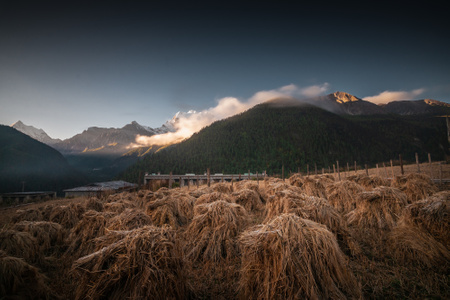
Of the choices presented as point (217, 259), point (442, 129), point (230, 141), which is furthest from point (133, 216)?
point (442, 129)

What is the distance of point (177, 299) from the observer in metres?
2.84

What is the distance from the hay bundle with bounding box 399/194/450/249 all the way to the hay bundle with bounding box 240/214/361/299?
11.1ft

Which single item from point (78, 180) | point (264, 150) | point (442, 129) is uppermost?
point (442, 129)

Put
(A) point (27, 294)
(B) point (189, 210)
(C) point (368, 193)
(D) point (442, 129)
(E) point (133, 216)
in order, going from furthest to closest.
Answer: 1. (D) point (442, 129)
2. (B) point (189, 210)
3. (C) point (368, 193)
4. (E) point (133, 216)
5. (A) point (27, 294)

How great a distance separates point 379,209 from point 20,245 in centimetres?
1184

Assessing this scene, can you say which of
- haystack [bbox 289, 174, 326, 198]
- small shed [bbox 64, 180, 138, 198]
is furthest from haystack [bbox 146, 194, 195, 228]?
small shed [bbox 64, 180, 138, 198]

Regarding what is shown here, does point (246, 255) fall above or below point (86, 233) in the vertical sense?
above

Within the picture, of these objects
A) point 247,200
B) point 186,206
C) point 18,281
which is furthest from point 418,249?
point 186,206

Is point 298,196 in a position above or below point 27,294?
above

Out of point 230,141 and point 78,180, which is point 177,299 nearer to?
point 230,141

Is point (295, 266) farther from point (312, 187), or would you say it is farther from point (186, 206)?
point (312, 187)

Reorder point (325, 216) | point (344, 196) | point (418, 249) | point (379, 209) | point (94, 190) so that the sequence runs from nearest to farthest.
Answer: point (418, 249) → point (325, 216) → point (379, 209) → point (344, 196) → point (94, 190)

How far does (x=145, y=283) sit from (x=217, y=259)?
305 centimetres

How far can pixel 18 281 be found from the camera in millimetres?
2723
